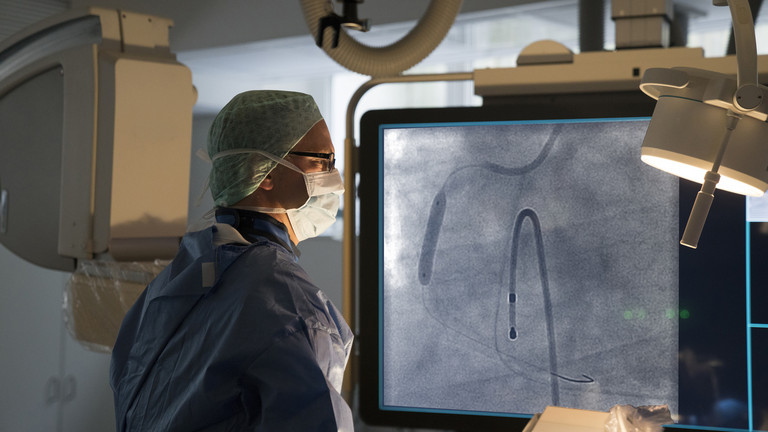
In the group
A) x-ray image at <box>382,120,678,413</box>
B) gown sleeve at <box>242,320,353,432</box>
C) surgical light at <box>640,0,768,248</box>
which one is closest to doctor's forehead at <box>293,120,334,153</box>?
x-ray image at <box>382,120,678,413</box>

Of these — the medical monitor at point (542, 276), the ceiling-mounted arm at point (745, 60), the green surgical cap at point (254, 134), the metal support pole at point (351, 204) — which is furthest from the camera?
the metal support pole at point (351, 204)

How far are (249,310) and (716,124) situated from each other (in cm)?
60

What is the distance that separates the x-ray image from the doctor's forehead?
11 cm

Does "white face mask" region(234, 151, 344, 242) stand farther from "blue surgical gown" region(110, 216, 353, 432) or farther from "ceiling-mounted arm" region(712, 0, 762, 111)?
"ceiling-mounted arm" region(712, 0, 762, 111)

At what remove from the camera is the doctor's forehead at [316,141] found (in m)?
1.16

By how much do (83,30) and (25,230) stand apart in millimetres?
440

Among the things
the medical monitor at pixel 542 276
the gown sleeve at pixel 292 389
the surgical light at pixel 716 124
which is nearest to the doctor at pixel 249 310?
the gown sleeve at pixel 292 389

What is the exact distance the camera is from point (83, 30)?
1.40m

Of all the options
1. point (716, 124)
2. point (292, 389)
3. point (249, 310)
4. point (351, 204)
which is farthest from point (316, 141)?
point (716, 124)

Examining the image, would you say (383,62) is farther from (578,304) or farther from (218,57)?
(218,57)

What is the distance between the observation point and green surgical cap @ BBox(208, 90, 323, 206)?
3.72 feet

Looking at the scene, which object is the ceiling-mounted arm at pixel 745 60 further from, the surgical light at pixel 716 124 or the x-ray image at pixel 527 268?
the x-ray image at pixel 527 268

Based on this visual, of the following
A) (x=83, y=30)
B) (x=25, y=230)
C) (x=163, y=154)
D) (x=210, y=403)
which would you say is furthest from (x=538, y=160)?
(x=25, y=230)

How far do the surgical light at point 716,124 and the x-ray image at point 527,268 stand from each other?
23 cm
